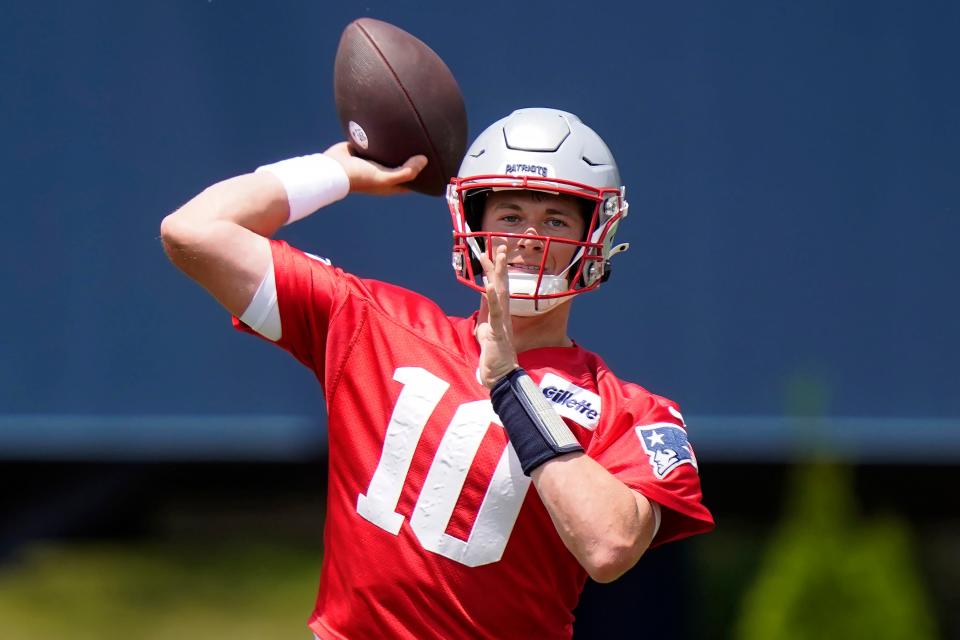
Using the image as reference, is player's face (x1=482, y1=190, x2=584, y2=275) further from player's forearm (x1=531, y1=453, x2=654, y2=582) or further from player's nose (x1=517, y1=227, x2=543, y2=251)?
player's forearm (x1=531, y1=453, x2=654, y2=582)

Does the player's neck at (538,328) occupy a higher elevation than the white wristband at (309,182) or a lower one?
lower

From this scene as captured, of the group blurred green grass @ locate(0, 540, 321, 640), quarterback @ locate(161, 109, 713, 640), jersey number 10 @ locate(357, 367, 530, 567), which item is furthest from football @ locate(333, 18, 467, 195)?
blurred green grass @ locate(0, 540, 321, 640)

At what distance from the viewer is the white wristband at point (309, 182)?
206cm

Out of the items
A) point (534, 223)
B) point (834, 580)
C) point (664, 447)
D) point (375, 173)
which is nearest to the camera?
point (664, 447)

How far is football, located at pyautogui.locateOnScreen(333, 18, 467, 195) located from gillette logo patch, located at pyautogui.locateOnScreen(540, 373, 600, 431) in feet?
1.56

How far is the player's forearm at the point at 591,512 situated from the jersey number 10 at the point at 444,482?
14 centimetres

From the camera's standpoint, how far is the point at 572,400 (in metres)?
1.96

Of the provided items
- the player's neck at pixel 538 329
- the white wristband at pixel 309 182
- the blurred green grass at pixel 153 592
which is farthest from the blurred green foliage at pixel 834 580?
the white wristband at pixel 309 182

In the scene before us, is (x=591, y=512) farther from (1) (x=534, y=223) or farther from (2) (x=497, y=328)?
(1) (x=534, y=223)

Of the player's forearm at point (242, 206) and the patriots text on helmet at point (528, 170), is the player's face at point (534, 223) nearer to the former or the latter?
the patriots text on helmet at point (528, 170)

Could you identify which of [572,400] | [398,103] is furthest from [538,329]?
[398,103]

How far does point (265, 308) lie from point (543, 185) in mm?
479

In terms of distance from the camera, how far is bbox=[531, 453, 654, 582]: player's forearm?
1721 mm

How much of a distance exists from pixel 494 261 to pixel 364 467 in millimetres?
403
